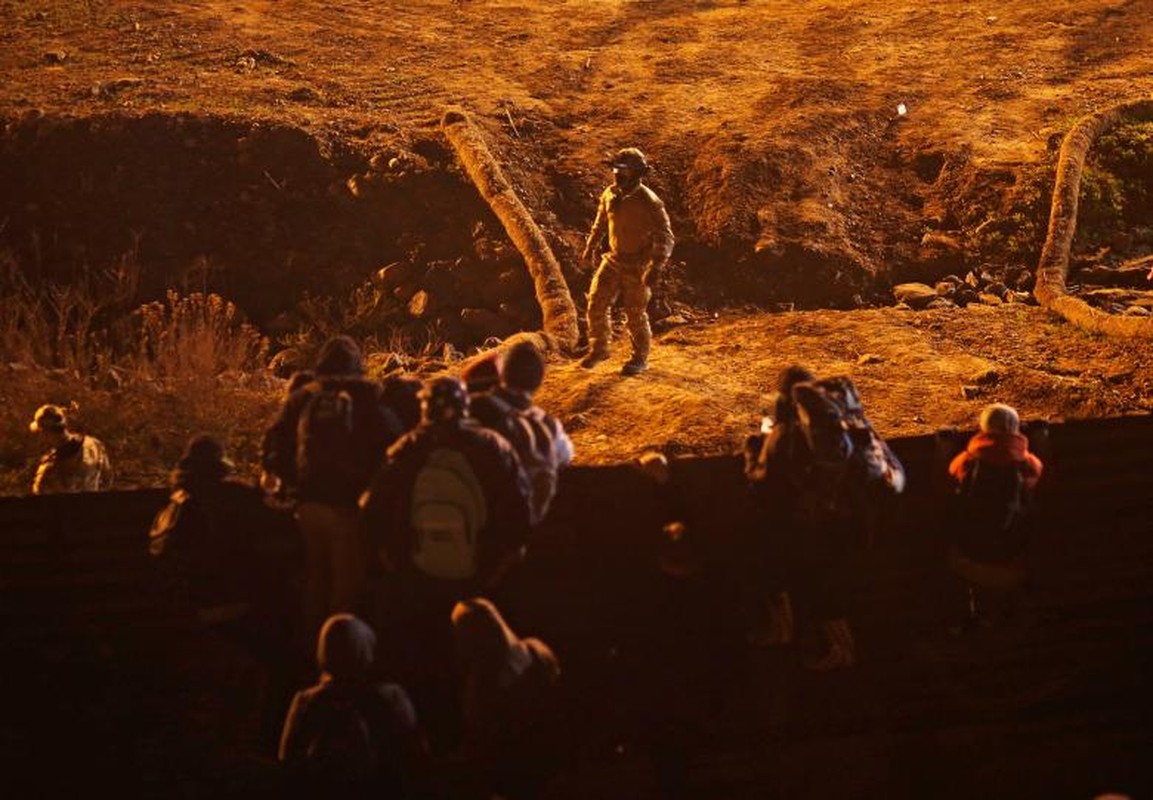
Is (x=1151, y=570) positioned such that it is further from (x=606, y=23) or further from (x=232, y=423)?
(x=606, y=23)

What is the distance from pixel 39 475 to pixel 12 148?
7.64 meters

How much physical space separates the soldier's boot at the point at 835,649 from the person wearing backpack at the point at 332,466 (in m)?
2.21

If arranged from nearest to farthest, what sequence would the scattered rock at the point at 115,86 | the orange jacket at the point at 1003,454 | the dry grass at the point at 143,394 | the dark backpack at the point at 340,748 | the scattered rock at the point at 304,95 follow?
the dark backpack at the point at 340,748, the orange jacket at the point at 1003,454, the dry grass at the point at 143,394, the scattered rock at the point at 115,86, the scattered rock at the point at 304,95

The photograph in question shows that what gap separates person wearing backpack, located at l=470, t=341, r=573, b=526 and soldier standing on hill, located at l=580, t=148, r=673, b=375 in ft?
13.8

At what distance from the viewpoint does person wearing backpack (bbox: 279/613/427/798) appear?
4.69m

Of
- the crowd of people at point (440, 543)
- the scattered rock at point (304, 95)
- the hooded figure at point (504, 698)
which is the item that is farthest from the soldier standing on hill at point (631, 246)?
the scattered rock at point (304, 95)

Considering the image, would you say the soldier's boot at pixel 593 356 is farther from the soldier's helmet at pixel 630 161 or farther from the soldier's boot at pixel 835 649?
the soldier's boot at pixel 835 649

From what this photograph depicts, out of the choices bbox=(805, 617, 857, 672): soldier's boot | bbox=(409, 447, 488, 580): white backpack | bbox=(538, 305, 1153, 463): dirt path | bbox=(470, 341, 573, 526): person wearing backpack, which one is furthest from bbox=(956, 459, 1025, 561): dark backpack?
bbox=(538, 305, 1153, 463): dirt path

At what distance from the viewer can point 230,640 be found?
226 inches

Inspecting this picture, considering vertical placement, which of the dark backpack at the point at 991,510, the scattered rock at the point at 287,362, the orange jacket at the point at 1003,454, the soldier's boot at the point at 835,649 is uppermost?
the orange jacket at the point at 1003,454

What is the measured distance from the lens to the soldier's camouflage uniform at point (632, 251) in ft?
31.9

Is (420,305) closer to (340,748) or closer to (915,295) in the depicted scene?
(915,295)

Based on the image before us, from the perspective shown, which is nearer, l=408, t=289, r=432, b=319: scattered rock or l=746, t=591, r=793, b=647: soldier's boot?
l=746, t=591, r=793, b=647: soldier's boot

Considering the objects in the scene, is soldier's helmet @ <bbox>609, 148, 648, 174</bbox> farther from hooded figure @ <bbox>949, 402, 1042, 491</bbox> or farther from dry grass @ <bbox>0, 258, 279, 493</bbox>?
hooded figure @ <bbox>949, 402, 1042, 491</bbox>
